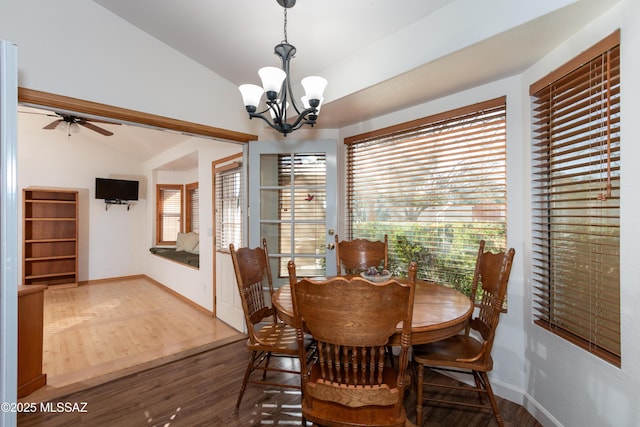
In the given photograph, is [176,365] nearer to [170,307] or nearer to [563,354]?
[170,307]

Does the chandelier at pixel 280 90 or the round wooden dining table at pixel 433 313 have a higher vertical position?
the chandelier at pixel 280 90

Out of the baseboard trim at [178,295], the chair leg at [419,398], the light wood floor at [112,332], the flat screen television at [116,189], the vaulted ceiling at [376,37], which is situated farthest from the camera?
the flat screen television at [116,189]

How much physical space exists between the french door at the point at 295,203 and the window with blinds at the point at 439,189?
0.41 meters

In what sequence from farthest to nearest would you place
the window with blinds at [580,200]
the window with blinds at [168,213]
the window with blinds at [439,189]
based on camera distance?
the window with blinds at [168,213]
the window with blinds at [439,189]
the window with blinds at [580,200]

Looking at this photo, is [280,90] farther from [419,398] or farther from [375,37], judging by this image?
[419,398]

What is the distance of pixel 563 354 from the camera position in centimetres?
166

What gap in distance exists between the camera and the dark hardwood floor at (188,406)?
1825 millimetres

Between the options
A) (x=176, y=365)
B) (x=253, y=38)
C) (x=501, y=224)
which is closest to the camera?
(x=501, y=224)

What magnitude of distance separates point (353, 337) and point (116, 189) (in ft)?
20.6

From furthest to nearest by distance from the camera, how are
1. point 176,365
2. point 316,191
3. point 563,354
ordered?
point 316,191 < point 176,365 < point 563,354

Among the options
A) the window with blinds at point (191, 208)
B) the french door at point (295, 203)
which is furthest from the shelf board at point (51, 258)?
the french door at point (295, 203)

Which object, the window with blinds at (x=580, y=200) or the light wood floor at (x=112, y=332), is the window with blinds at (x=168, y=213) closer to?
the light wood floor at (x=112, y=332)

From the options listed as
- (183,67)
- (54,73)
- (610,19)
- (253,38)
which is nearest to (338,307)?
(610,19)

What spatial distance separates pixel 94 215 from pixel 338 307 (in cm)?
644
